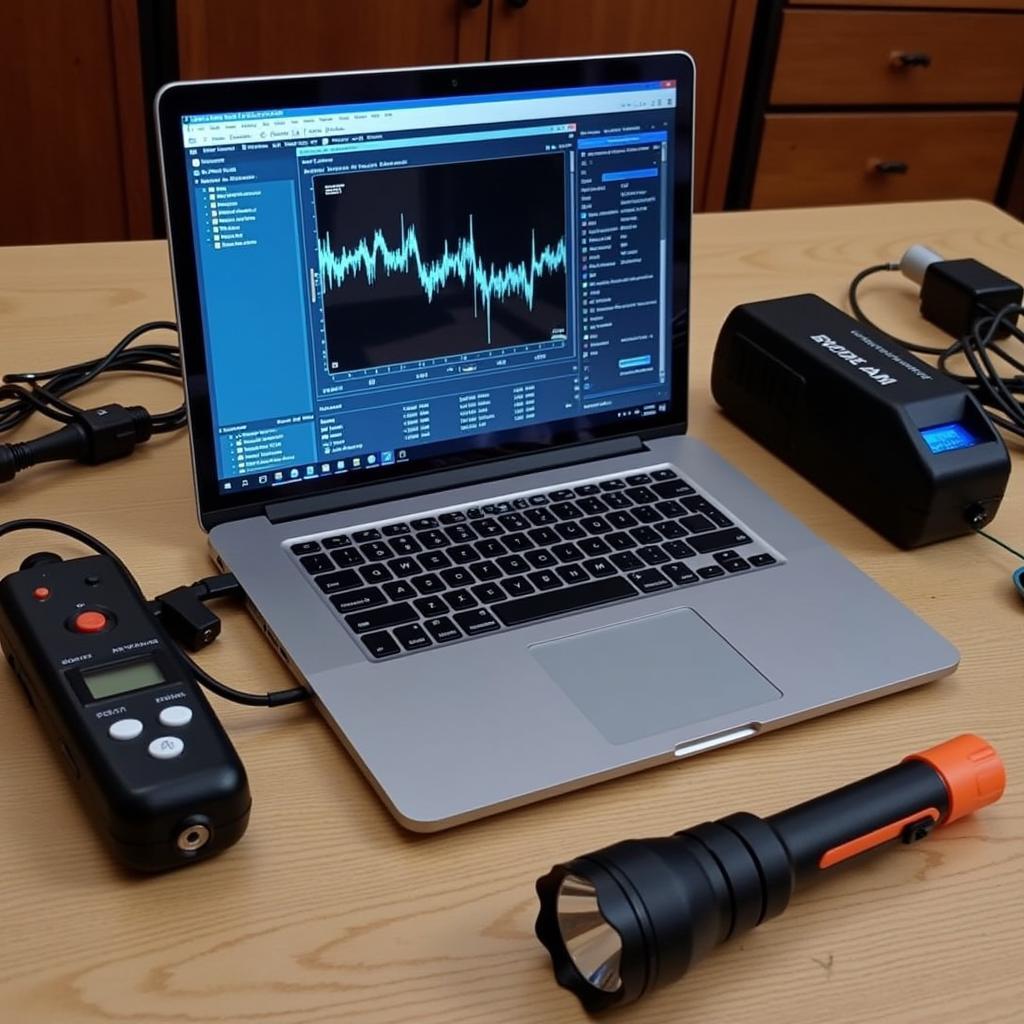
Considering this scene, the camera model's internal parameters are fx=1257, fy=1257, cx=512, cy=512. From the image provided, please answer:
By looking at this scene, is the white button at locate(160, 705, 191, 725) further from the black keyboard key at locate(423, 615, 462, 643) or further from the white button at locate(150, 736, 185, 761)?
the black keyboard key at locate(423, 615, 462, 643)

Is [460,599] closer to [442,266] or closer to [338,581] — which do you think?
[338,581]

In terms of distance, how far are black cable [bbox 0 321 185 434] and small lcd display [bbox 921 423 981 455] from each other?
48cm

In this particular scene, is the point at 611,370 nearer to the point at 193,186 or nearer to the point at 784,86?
the point at 193,186

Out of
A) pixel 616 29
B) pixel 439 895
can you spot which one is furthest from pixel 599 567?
pixel 616 29

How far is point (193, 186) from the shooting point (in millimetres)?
668

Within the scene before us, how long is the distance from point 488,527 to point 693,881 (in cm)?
29

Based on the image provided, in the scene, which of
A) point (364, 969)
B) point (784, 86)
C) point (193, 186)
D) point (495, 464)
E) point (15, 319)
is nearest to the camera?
point (364, 969)

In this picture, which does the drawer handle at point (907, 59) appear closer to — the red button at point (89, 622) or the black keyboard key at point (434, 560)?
the black keyboard key at point (434, 560)

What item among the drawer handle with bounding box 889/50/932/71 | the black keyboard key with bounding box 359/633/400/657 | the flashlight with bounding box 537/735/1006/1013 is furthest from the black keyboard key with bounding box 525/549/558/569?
the drawer handle with bounding box 889/50/932/71

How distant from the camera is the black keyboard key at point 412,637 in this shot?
0.65 metres

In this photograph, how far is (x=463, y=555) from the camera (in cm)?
71

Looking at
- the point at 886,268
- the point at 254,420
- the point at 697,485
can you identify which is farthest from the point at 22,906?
the point at 886,268

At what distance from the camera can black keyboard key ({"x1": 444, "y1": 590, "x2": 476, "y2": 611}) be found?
0.68 metres

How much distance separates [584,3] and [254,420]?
157 cm
